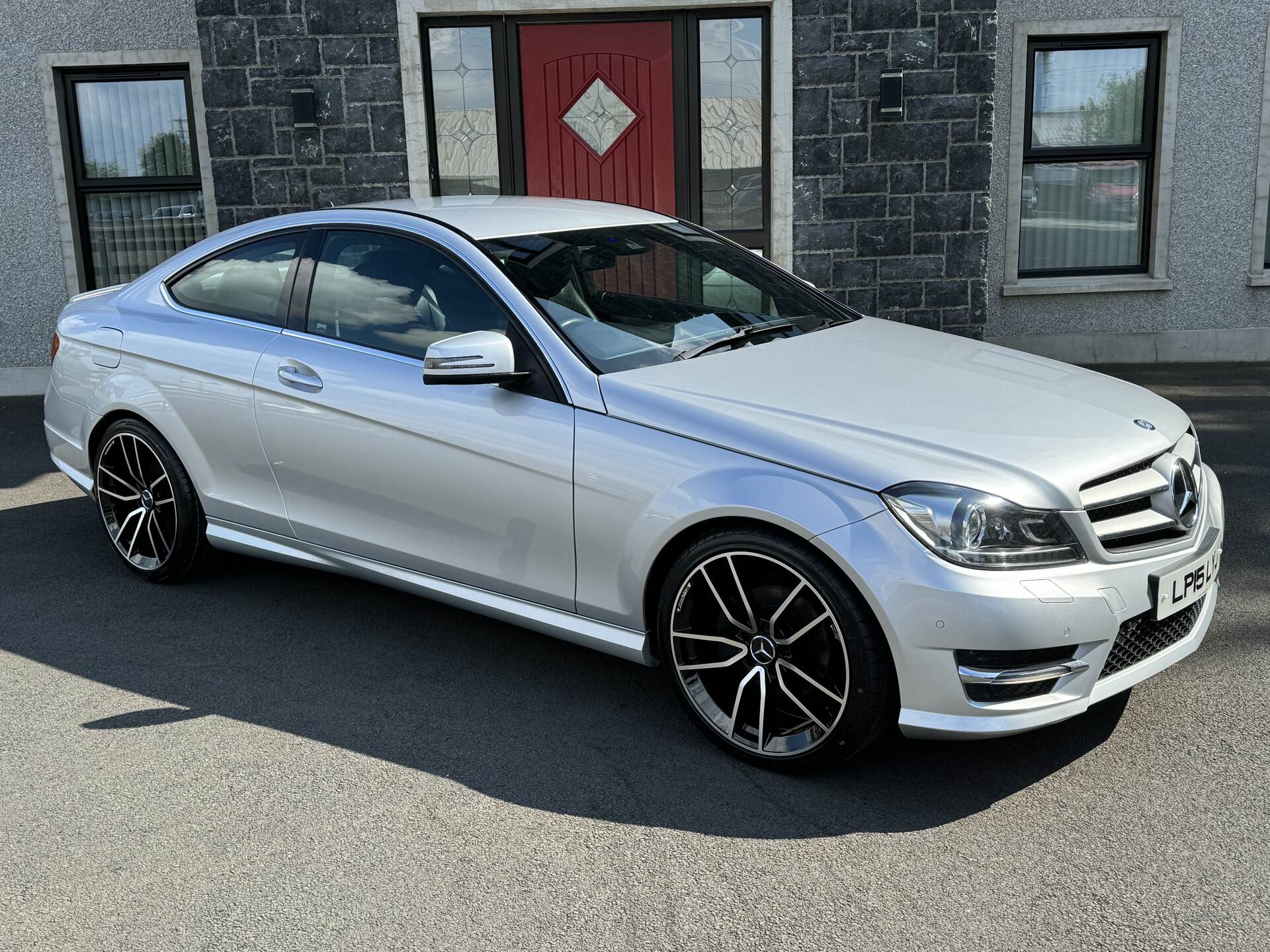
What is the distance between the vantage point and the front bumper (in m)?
3.21

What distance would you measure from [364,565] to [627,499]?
131 centimetres

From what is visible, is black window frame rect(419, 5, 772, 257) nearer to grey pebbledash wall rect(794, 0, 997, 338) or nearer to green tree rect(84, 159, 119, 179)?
grey pebbledash wall rect(794, 0, 997, 338)

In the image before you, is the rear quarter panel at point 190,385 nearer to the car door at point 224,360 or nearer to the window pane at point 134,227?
the car door at point 224,360

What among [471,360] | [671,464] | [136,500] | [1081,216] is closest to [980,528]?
[671,464]

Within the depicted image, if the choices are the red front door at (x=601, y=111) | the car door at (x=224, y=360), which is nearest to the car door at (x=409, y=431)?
the car door at (x=224, y=360)

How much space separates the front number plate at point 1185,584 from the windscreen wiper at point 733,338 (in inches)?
64.1

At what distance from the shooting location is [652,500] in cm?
369

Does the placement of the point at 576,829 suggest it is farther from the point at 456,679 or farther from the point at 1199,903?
the point at 1199,903

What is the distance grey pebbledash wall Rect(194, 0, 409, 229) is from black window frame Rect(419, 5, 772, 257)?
35cm

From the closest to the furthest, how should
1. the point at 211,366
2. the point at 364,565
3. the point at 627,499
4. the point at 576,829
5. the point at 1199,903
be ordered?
the point at 1199,903, the point at 576,829, the point at 627,499, the point at 364,565, the point at 211,366

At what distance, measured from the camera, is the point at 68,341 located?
18.1ft

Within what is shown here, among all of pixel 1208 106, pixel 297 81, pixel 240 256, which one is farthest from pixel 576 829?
pixel 1208 106

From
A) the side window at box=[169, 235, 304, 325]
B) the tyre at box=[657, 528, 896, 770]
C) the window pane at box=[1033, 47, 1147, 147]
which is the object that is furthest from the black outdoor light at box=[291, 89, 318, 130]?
the tyre at box=[657, 528, 896, 770]

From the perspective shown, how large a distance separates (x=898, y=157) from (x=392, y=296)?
544 centimetres
